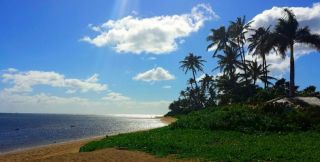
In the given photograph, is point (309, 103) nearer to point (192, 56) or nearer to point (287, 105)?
point (287, 105)

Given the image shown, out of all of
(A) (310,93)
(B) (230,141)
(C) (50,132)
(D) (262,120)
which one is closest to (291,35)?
(A) (310,93)

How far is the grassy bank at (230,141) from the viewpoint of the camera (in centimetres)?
1833

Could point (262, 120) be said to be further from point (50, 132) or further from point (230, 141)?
point (50, 132)

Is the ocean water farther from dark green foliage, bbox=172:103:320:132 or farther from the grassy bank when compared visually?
dark green foliage, bbox=172:103:320:132

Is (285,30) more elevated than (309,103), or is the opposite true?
(285,30)

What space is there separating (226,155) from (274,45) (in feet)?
88.5

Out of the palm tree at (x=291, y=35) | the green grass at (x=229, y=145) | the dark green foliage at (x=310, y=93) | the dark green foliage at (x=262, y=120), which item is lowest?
the green grass at (x=229, y=145)

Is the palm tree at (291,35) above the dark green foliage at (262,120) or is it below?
above

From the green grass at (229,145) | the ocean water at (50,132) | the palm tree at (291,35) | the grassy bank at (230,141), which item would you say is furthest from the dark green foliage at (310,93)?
the ocean water at (50,132)

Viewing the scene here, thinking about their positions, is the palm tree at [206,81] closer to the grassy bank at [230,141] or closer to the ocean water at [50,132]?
the ocean water at [50,132]

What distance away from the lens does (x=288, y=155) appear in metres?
17.8

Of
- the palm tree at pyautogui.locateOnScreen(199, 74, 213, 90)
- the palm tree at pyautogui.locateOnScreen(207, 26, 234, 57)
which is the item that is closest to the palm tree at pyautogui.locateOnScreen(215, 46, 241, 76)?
the palm tree at pyautogui.locateOnScreen(207, 26, 234, 57)

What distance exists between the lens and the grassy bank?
1833 centimetres

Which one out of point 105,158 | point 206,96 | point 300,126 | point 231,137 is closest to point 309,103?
point 300,126
